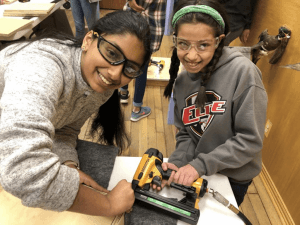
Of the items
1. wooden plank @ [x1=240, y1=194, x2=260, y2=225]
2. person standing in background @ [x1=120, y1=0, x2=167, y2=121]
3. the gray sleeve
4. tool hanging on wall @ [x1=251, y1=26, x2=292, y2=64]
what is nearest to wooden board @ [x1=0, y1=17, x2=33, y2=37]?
person standing in background @ [x1=120, y1=0, x2=167, y2=121]

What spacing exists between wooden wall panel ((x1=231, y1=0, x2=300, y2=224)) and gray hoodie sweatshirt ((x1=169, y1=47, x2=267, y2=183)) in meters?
0.62

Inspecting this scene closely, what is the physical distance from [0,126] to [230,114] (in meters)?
0.81

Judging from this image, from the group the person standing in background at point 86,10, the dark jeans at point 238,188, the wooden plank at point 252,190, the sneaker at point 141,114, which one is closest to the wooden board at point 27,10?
the person standing in background at point 86,10

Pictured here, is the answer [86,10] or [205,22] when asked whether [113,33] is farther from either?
[86,10]

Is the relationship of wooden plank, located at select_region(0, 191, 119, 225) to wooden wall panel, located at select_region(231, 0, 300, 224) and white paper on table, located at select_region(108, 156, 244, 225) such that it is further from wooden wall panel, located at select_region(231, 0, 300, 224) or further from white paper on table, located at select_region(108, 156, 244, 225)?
wooden wall panel, located at select_region(231, 0, 300, 224)

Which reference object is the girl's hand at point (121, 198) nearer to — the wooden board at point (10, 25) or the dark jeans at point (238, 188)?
the dark jeans at point (238, 188)

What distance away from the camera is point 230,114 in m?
0.94

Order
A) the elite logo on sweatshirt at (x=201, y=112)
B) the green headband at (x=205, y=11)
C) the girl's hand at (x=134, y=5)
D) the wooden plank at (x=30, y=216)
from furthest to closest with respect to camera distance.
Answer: the girl's hand at (x=134, y=5) < the elite logo on sweatshirt at (x=201, y=112) < the green headband at (x=205, y=11) < the wooden plank at (x=30, y=216)

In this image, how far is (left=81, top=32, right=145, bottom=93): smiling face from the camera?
2.37ft

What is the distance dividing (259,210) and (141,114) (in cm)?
134

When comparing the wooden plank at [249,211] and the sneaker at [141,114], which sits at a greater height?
the sneaker at [141,114]

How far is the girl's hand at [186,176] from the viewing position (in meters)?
0.81

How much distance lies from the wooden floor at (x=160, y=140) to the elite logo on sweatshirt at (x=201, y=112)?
3.01 feet

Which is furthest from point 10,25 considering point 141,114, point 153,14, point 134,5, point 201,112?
point 201,112
